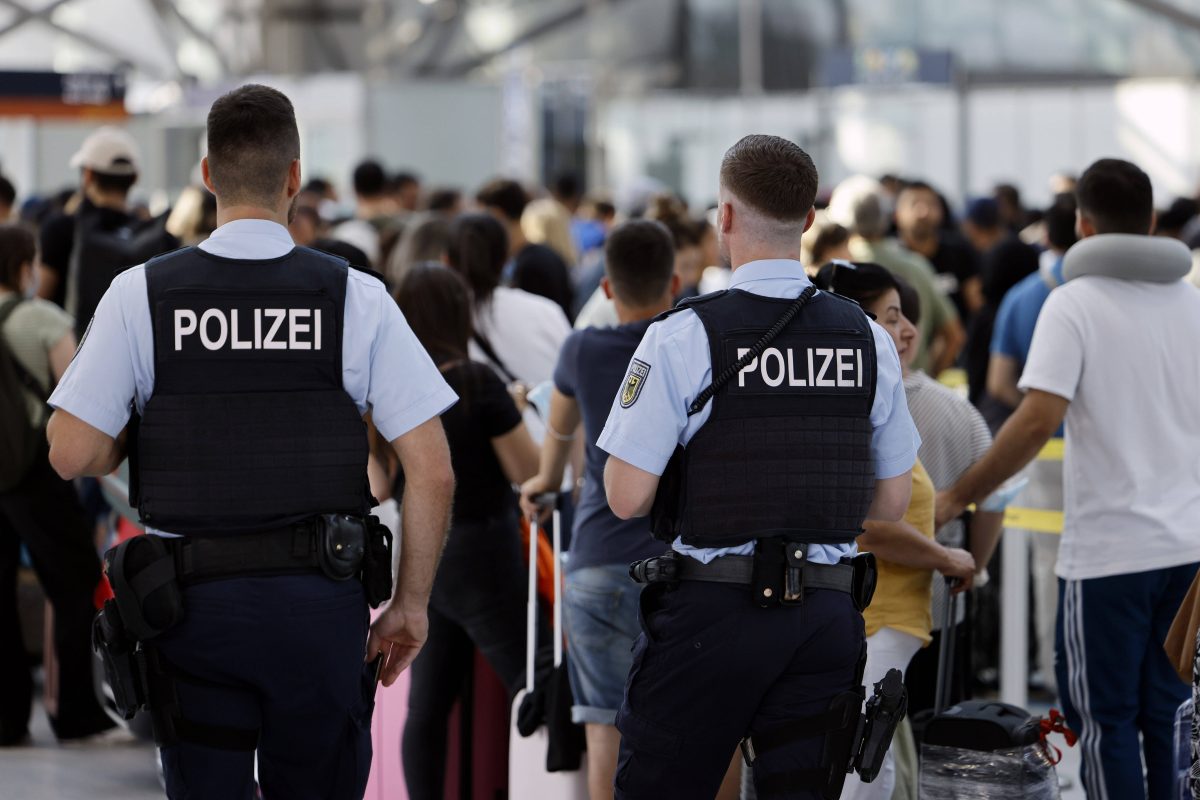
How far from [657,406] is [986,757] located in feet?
4.96

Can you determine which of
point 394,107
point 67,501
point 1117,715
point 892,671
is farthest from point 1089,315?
point 394,107

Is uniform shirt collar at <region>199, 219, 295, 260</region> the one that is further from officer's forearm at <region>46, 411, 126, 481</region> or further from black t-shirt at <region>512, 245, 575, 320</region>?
black t-shirt at <region>512, 245, 575, 320</region>

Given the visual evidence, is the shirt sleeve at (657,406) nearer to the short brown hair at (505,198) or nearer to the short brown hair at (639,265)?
the short brown hair at (639,265)

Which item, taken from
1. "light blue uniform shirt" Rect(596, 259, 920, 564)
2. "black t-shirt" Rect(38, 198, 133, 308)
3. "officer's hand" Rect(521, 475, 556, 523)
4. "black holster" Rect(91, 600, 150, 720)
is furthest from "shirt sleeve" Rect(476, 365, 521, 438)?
"black t-shirt" Rect(38, 198, 133, 308)

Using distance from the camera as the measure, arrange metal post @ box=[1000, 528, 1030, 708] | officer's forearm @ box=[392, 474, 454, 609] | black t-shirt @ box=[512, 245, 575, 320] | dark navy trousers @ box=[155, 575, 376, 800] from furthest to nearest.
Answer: black t-shirt @ box=[512, 245, 575, 320]
metal post @ box=[1000, 528, 1030, 708]
officer's forearm @ box=[392, 474, 454, 609]
dark navy trousers @ box=[155, 575, 376, 800]

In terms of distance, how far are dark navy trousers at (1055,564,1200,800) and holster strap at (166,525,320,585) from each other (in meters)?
2.10

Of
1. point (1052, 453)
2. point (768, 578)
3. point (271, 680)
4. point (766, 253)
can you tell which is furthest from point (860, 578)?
point (1052, 453)

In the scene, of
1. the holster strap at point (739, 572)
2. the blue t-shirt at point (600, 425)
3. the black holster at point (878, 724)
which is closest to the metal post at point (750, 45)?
the blue t-shirt at point (600, 425)

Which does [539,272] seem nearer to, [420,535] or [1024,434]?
[1024,434]

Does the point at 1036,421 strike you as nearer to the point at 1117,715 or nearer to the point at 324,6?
the point at 1117,715

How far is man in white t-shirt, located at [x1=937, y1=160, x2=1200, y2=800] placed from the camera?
4.00 metres

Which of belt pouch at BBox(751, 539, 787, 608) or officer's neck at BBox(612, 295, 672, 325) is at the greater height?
officer's neck at BBox(612, 295, 672, 325)

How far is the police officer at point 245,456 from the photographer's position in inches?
111

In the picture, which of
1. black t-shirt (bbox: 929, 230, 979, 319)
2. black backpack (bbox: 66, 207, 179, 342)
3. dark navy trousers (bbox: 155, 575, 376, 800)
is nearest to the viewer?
dark navy trousers (bbox: 155, 575, 376, 800)
